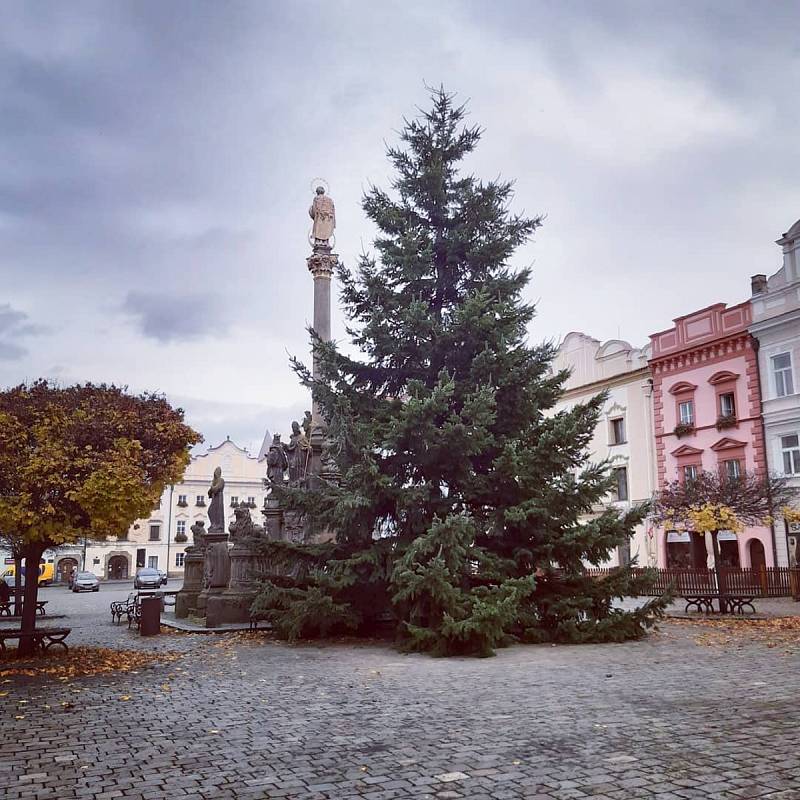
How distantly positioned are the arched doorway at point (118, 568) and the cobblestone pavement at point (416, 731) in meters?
60.6

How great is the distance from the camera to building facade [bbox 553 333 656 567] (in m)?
37.3

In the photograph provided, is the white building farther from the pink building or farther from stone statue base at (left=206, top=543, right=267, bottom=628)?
stone statue base at (left=206, top=543, right=267, bottom=628)

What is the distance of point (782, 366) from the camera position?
3102 cm

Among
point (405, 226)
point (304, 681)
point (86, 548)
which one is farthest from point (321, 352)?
point (86, 548)

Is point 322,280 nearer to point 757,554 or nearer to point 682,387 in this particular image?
point 682,387

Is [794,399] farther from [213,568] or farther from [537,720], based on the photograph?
[537,720]

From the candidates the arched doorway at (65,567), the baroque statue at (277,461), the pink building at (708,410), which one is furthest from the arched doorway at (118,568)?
the baroque statue at (277,461)

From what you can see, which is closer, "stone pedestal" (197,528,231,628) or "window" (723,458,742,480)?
"stone pedestal" (197,528,231,628)

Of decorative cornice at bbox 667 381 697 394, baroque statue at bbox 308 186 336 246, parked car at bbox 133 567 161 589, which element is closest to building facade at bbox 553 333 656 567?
decorative cornice at bbox 667 381 697 394

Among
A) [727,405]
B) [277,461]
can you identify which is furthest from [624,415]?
[277,461]

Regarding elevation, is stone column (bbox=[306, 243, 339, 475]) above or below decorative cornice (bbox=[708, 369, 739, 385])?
above

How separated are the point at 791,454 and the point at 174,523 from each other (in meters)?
53.7

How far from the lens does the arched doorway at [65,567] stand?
65750mm

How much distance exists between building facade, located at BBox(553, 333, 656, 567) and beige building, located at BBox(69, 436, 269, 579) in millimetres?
33360
